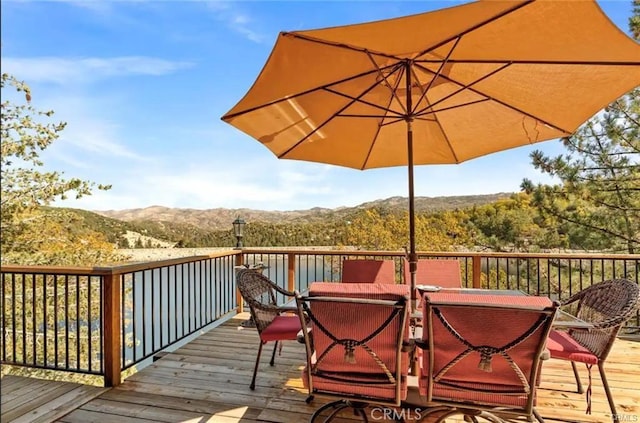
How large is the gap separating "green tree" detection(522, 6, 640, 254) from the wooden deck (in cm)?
386

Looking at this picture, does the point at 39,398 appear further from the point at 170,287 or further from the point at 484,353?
the point at 484,353

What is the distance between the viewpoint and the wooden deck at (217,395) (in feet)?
8.25

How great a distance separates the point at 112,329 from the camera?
299cm

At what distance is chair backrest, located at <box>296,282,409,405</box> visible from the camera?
1.78 metres

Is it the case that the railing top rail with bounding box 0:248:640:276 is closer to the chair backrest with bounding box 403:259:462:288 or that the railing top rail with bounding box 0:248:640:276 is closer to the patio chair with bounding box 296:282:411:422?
the chair backrest with bounding box 403:259:462:288

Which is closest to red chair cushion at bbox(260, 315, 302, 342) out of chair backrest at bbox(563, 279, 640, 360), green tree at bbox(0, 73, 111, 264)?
chair backrest at bbox(563, 279, 640, 360)

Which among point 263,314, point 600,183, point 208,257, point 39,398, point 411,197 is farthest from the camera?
point 600,183

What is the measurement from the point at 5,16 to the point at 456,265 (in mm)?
3472

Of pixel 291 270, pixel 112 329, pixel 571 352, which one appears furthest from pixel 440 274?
pixel 112 329

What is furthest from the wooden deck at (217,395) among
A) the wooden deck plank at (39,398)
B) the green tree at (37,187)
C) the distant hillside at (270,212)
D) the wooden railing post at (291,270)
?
the green tree at (37,187)

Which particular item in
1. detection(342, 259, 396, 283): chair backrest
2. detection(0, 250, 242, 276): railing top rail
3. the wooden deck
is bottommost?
the wooden deck

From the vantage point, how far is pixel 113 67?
26.4ft

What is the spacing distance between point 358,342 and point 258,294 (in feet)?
5.23

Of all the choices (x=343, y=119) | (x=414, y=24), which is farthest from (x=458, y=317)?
(x=343, y=119)
